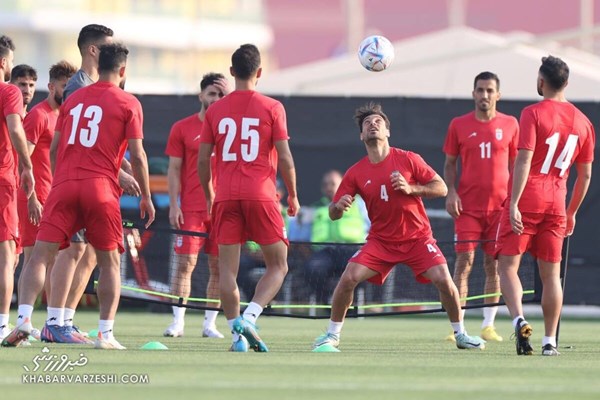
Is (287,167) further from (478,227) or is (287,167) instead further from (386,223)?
(478,227)

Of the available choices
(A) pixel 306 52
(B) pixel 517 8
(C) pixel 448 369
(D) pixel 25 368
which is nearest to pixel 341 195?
(C) pixel 448 369

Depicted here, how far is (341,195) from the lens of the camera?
448 inches

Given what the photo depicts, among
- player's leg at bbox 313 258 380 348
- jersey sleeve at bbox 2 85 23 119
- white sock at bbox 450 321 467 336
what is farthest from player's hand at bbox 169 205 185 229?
white sock at bbox 450 321 467 336

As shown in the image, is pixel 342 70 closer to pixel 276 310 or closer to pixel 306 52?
pixel 276 310

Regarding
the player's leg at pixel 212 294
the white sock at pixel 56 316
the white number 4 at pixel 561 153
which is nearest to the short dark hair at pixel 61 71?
the white sock at pixel 56 316

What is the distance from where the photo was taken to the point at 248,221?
10875mm

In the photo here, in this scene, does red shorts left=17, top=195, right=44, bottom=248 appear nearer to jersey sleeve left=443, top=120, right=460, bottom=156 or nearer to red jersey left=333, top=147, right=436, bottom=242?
red jersey left=333, top=147, right=436, bottom=242

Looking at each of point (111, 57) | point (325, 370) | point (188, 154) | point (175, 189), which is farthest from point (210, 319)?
point (325, 370)

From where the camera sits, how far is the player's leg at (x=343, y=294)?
37.2 feet

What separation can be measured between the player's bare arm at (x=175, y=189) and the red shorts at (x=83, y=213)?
243cm

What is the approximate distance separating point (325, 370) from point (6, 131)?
3.42 metres

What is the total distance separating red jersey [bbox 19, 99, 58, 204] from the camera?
12.0 meters

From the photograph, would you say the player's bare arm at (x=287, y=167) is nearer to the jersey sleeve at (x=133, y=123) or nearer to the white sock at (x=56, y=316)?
the jersey sleeve at (x=133, y=123)

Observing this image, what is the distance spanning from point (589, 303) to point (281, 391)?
35.5 feet
